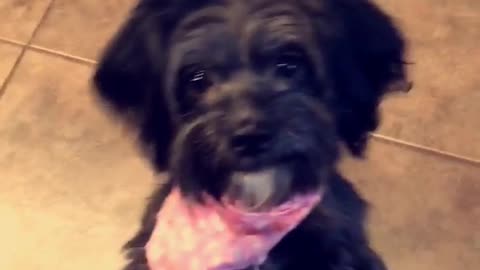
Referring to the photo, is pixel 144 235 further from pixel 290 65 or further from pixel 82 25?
pixel 82 25

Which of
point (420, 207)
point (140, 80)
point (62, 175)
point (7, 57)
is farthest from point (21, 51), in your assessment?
point (420, 207)

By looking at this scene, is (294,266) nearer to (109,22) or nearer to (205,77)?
(205,77)

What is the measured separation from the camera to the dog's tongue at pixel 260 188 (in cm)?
130

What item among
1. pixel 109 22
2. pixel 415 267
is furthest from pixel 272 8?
pixel 109 22

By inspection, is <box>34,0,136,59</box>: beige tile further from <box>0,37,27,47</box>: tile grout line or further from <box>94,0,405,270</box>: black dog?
<box>94,0,405,270</box>: black dog

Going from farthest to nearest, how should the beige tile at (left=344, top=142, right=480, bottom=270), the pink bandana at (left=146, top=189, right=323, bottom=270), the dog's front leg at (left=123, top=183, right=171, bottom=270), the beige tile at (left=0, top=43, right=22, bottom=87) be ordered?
the beige tile at (left=0, top=43, right=22, bottom=87) → the beige tile at (left=344, top=142, right=480, bottom=270) → the dog's front leg at (left=123, top=183, right=171, bottom=270) → the pink bandana at (left=146, top=189, right=323, bottom=270)

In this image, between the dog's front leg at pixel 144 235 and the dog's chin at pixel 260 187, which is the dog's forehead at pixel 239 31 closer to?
the dog's chin at pixel 260 187

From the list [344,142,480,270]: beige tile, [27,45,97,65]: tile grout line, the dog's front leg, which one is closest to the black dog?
the dog's front leg

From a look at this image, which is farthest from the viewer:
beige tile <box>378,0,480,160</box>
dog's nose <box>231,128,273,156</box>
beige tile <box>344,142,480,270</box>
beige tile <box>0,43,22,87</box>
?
beige tile <box>0,43,22,87</box>

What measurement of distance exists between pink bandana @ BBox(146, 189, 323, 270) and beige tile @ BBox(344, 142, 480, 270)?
1.17 ft

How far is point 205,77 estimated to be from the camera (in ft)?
4.20

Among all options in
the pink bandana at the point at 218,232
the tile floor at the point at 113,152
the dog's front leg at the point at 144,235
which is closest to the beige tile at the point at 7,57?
the tile floor at the point at 113,152

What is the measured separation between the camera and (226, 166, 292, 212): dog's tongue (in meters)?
1.30

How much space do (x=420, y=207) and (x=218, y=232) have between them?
0.48 meters
